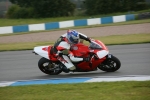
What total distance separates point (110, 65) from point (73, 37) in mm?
1282

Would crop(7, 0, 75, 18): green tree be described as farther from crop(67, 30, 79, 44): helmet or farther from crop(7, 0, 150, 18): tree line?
crop(67, 30, 79, 44): helmet

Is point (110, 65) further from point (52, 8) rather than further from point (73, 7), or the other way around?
point (73, 7)

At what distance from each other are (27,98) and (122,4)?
30.6 metres

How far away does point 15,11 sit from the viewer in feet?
128

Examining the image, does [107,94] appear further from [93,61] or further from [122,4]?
[122,4]

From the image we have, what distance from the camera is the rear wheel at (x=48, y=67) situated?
35.2 feet

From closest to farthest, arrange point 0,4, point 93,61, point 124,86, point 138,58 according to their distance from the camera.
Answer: point 124,86 < point 93,61 < point 138,58 < point 0,4

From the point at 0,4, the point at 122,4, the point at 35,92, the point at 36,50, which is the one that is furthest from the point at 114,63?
the point at 122,4

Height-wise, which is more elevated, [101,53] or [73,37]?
[73,37]

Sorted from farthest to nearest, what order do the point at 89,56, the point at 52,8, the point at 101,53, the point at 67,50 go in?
the point at 52,8, the point at 67,50, the point at 89,56, the point at 101,53

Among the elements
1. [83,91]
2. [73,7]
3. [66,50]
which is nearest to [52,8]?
[73,7]

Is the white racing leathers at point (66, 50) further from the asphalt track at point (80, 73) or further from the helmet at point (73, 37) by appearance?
the asphalt track at point (80, 73)

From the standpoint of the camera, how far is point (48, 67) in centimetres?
1090

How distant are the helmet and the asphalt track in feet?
3.27
